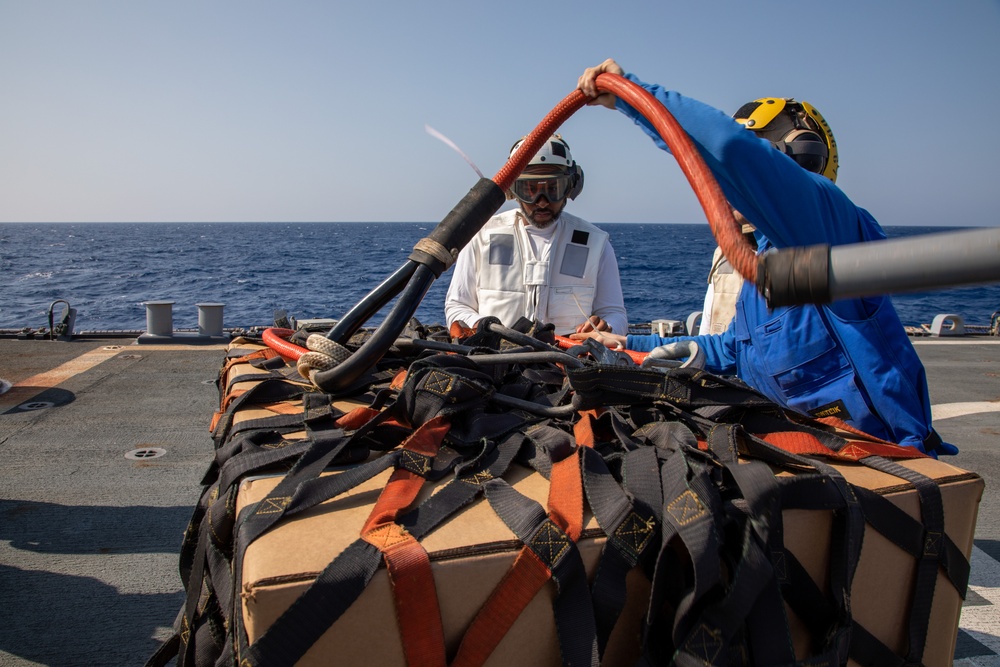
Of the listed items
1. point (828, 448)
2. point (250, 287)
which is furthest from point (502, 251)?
point (250, 287)

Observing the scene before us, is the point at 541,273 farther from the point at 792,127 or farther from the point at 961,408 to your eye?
the point at 961,408

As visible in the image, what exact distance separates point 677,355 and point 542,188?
7.05 feet

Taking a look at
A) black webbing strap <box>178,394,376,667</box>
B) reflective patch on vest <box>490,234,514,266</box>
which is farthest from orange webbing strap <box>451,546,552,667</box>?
reflective patch on vest <box>490,234,514,266</box>

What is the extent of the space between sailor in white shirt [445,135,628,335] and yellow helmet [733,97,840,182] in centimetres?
197

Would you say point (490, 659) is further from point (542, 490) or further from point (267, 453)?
point (267, 453)

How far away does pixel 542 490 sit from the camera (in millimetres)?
1643

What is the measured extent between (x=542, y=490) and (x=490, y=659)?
41 cm

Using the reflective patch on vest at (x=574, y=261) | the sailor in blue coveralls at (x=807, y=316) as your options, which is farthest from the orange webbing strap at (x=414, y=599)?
the reflective patch on vest at (x=574, y=261)

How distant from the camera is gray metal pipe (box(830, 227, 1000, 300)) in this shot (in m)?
0.86

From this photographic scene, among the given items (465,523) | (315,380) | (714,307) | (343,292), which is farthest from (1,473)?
(343,292)

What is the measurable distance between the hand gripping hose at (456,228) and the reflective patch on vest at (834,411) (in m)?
1.03

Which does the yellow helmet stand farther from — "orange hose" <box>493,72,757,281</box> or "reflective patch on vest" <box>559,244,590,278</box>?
"reflective patch on vest" <box>559,244,590,278</box>

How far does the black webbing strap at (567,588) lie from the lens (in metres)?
1.37

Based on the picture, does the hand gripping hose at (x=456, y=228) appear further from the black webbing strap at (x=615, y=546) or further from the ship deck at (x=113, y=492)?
the ship deck at (x=113, y=492)
